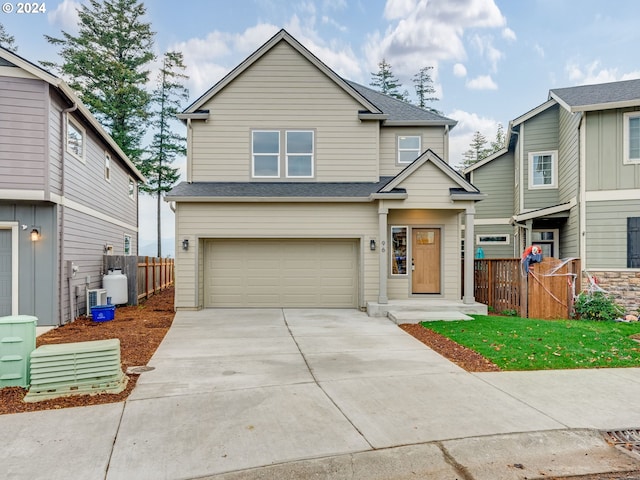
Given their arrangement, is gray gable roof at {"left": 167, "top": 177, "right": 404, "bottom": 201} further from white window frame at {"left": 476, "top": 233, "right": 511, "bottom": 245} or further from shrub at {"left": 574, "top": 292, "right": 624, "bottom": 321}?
white window frame at {"left": 476, "top": 233, "right": 511, "bottom": 245}

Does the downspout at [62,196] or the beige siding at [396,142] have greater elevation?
the beige siding at [396,142]

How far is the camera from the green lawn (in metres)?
6.39

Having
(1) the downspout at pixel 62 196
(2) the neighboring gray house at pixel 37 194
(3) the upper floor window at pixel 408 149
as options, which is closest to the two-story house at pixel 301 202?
(3) the upper floor window at pixel 408 149

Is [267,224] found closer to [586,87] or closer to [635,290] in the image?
[635,290]

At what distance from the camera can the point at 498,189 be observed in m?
17.6

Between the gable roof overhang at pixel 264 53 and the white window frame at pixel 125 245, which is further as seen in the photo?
the white window frame at pixel 125 245

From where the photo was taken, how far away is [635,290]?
431 inches

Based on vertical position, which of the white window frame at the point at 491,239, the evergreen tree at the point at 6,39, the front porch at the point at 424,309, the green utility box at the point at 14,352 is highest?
the evergreen tree at the point at 6,39

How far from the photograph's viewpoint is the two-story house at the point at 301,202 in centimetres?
1166

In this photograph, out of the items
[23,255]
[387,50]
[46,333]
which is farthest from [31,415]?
[387,50]

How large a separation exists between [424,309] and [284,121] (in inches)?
275

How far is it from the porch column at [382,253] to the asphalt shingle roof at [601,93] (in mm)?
6218

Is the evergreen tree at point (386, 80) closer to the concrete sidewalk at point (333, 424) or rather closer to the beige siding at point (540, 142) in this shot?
the beige siding at point (540, 142)

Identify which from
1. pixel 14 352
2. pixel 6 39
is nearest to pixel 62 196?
pixel 14 352
